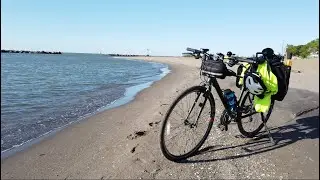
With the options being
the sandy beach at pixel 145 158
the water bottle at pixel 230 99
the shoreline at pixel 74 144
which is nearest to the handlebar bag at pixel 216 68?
the water bottle at pixel 230 99

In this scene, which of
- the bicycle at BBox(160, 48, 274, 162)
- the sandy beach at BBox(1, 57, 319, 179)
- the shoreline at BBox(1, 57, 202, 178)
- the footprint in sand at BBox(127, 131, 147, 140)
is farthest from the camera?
the footprint in sand at BBox(127, 131, 147, 140)

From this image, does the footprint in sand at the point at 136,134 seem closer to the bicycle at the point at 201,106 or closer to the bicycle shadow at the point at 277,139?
the bicycle at the point at 201,106

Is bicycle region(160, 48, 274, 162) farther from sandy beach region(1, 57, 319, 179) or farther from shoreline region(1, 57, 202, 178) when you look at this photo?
shoreline region(1, 57, 202, 178)

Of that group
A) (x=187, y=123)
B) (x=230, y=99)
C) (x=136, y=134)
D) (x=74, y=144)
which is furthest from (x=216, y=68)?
(x=74, y=144)

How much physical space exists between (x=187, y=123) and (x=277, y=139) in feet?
6.97

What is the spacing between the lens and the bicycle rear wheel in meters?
5.18

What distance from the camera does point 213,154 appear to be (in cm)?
564

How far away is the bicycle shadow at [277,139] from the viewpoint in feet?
18.7

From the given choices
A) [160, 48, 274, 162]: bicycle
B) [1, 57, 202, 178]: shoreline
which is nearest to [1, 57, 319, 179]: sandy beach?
[1, 57, 202, 178]: shoreline

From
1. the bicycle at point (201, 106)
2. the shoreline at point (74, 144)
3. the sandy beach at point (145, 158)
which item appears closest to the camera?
the sandy beach at point (145, 158)

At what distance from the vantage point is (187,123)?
554cm

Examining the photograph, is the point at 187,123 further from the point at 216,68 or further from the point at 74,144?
the point at 74,144

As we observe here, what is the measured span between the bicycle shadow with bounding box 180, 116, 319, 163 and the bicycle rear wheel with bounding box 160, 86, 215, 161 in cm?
21

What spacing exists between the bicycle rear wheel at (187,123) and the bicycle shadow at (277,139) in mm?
215
